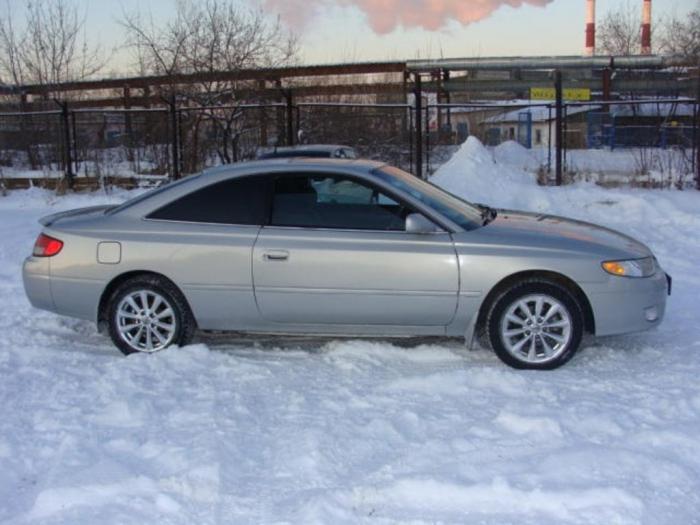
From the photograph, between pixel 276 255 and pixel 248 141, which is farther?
pixel 248 141

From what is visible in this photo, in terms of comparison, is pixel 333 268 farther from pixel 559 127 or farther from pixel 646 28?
pixel 646 28

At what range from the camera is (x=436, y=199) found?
6098 millimetres

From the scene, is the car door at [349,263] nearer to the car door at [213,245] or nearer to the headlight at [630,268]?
the car door at [213,245]

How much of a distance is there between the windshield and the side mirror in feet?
0.81

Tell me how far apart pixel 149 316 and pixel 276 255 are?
1117 millimetres

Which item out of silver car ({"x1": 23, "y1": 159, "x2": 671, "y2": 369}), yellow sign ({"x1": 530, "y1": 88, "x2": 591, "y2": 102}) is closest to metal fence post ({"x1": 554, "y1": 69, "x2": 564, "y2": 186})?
silver car ({"x1": 23, "y1": 159, "x2": 671, "y2": 369})

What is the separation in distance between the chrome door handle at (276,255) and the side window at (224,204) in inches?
13.1

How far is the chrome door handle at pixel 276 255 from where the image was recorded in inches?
219

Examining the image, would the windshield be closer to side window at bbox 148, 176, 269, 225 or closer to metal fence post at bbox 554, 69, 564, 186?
side window at bbox 148, 176, 269, 225

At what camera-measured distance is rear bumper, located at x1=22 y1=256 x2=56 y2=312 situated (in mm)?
5922

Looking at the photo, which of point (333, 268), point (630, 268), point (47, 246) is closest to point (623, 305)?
point (630, 268)

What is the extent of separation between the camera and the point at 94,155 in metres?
17.7

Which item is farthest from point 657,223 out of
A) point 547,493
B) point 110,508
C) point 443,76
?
point 443,76

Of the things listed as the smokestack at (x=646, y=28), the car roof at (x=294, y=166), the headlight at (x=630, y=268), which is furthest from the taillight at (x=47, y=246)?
the smokestack at (x=646, y=28)
